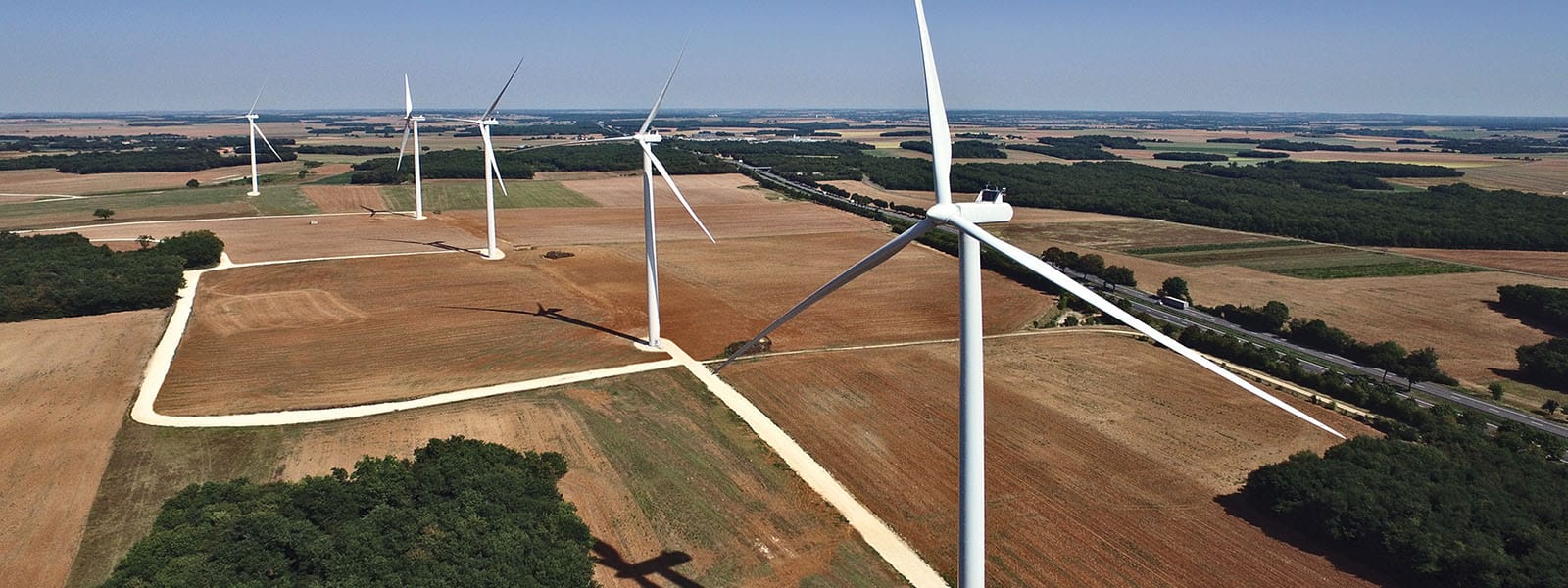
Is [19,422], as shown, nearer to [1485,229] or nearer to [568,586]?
[568,586]

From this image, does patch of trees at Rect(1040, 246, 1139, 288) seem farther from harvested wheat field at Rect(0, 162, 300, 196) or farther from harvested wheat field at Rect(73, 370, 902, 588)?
harvested wheat field at Rect(0, 162, 300, 196)

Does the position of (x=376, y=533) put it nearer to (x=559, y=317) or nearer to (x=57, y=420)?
(x=57, y=420)

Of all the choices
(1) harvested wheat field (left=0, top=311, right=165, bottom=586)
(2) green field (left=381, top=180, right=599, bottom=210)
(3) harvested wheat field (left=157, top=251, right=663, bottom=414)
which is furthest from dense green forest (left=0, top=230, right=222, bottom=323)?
(2) green field (left=381, top=180, right=599, bottom=210)

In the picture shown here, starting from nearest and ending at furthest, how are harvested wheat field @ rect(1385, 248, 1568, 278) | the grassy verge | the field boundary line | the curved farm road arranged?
1. the grassy verge
2. the field boundary line
3. the curved farm road
4. harvested wheat field @ rect(1385, 248, 1568, 278)

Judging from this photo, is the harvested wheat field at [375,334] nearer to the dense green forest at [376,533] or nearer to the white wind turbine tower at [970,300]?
the dense green forest at [376,533]

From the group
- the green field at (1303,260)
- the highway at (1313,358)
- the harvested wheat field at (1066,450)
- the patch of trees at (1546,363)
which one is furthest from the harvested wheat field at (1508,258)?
the harvested wheat field at (1066,450)
